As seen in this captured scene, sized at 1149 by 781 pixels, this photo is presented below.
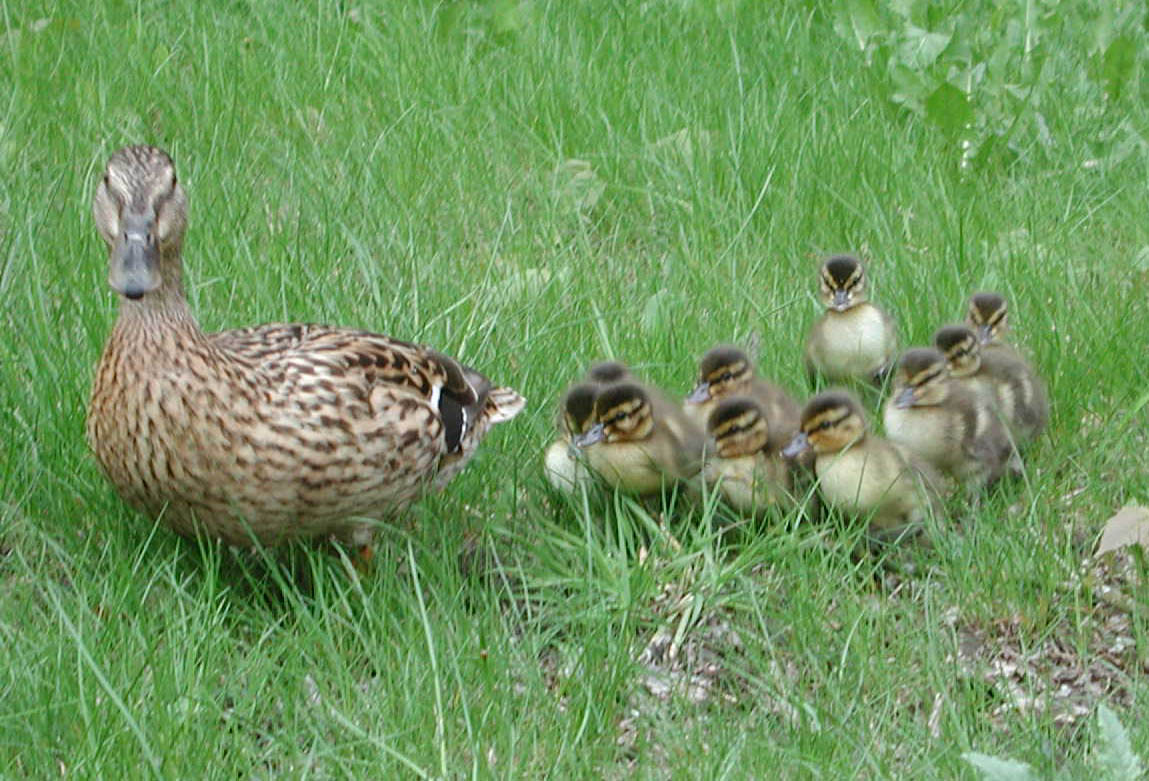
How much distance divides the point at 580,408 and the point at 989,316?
1.22 metres

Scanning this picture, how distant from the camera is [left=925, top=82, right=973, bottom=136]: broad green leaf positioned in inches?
238

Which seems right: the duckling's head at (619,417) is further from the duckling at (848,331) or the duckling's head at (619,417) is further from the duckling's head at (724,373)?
the duckling at (848,331)

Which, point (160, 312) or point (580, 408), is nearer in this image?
point (160, 312)

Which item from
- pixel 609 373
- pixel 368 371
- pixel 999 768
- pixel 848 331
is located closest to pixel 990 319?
pixel 848 331

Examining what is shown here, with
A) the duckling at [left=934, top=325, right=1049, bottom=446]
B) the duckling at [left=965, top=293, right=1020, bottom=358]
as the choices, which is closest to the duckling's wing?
the duckling at [left=934, top=325, right=1049, bottom=446]

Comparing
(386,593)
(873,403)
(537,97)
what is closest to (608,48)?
(537,97)

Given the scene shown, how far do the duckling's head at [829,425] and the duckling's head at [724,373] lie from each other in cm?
26

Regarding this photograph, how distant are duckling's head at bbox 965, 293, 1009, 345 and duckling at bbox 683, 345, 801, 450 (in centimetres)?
62

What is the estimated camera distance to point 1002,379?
446cm

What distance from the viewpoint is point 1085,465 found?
4402 mm

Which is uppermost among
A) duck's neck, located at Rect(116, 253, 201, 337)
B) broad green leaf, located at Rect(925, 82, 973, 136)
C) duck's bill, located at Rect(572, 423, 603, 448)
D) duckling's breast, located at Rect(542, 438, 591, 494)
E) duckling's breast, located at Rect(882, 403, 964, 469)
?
duck's neck, located at Rect(116, 253, 201, 337)

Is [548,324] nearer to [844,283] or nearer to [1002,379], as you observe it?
[844,283]

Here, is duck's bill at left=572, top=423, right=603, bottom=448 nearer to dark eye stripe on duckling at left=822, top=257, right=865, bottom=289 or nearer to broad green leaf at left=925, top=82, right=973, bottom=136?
dark eye stripe on duckling at left=822, top=257, right=865, bottom=289

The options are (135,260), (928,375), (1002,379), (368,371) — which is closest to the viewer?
(135,260)
